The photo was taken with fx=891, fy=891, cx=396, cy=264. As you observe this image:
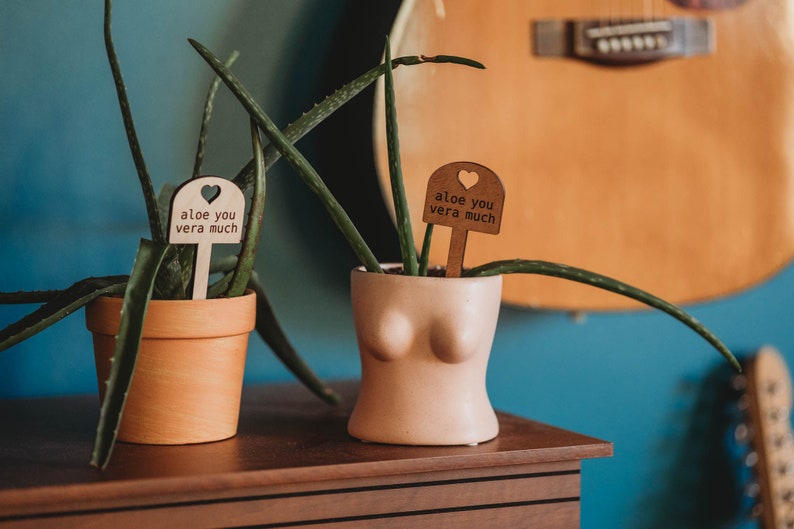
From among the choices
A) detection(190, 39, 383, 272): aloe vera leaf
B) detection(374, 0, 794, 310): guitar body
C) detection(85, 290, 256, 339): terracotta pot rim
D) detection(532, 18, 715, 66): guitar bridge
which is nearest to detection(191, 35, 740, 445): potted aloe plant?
detection(190, 39, 383, 272): aloe vera leaf

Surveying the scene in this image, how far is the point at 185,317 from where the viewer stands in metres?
0.74

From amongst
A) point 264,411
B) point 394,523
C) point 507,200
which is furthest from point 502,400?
point 394,523

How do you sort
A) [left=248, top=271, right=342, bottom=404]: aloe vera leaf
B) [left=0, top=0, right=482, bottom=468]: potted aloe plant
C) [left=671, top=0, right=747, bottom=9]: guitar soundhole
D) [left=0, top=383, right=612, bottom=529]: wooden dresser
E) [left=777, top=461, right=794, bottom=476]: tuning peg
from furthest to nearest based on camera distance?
[left=777, top=461, right=794, bottom=476]: tuning peg, [left=671, top=0, right=747, bottom=9]: guitar soundhole, [left=248, top=271, right=342, bottom=404]: aloe vera leaf, [left=0, top=0, right=482, bottom=468]: potted aloe plant, [left=0, top=383, right=612, bottom=529]: wooden dresser

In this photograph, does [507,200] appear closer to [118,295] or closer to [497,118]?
[497,118]

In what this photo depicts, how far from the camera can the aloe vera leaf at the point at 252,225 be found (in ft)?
2.53

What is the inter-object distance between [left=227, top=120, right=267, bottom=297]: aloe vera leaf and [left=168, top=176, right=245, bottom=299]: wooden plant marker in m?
0.01

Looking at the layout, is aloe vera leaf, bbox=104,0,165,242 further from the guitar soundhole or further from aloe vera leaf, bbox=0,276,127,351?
the guitar soundhole

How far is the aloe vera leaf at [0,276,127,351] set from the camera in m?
0.73

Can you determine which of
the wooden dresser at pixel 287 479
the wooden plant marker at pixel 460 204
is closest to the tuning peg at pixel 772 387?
the wooden dresser at pixel 287 479

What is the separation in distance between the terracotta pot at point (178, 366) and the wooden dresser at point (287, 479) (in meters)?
0.02

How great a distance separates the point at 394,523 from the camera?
0.72 meters

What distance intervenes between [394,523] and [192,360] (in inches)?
8.5

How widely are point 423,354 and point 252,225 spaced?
0.61ft

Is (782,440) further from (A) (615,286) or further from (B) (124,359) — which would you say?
(B) (124,359)
